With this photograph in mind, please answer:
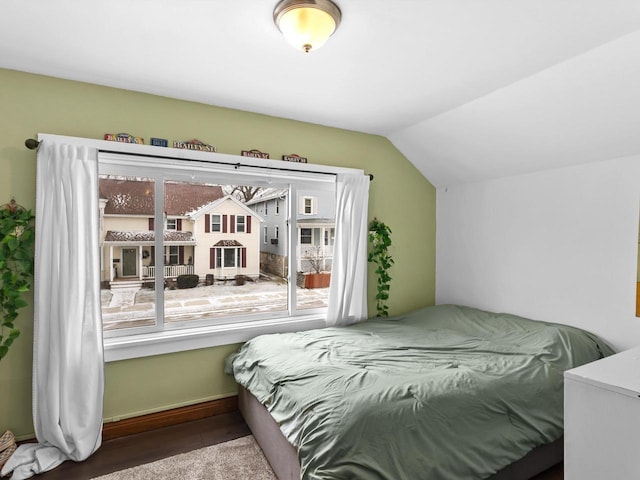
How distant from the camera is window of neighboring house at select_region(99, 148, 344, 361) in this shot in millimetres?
2537

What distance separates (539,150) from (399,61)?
147cm

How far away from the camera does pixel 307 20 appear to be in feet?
5.18

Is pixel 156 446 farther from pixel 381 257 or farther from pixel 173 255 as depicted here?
pixel 381 257

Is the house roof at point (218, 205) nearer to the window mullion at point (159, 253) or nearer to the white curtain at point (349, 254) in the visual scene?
the window mullion at point (159, 253)

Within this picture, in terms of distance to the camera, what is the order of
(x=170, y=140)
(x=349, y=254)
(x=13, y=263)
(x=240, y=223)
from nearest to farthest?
1. (x=13, y=263)
2. (x=170, y=140)
3. (x=240, y=223)
4. (x=349, y=254)

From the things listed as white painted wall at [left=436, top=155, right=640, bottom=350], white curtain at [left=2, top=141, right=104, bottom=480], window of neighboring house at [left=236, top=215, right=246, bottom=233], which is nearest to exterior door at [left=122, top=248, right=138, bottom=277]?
white curtain at [left=2, top=141, right=104, bottom=480]

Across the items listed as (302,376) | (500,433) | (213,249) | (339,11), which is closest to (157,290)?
(213,249)

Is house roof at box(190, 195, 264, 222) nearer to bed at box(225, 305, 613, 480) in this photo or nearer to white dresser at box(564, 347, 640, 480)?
bed at box(225, 305, 613, 480)

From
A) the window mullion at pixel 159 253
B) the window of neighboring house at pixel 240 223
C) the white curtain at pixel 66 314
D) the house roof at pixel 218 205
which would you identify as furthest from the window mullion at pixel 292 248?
the white curtain at pixel 66 314

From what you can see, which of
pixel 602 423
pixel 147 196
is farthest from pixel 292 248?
pixel 602 423

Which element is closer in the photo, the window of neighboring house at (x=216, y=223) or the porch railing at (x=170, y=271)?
the porch railing at (x=170, y=271)

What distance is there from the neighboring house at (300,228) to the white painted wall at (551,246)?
1332mm

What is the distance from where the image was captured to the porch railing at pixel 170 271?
2.64 m

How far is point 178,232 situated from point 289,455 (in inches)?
69.5
